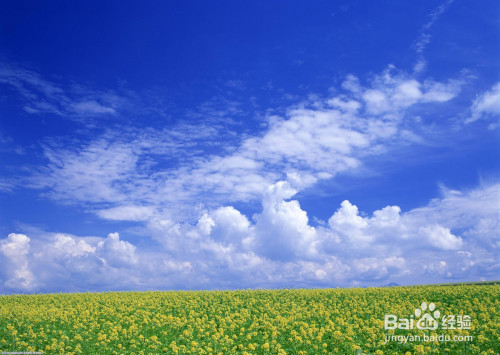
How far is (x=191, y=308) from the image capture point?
102 ft

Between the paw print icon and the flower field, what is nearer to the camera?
the flower field

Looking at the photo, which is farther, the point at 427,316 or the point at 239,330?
the point at 427,316

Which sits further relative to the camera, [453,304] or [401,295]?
[401,295]

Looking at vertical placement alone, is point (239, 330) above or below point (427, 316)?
below

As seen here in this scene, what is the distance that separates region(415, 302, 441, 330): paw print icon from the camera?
77.6ft

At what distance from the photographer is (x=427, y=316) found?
26.0 meters

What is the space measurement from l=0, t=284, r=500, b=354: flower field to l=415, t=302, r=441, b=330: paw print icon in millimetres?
617

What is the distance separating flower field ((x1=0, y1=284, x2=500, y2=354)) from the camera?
19031 mm

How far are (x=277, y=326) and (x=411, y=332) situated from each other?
320 inches

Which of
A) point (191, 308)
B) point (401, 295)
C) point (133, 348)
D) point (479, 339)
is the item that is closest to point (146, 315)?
point (191, 308)

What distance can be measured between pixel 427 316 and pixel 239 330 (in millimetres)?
14040

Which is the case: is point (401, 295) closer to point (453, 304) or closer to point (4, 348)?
point (453, 304)

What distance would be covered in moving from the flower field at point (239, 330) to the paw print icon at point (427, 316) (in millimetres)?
617

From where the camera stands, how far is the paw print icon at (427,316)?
23.7 metres
